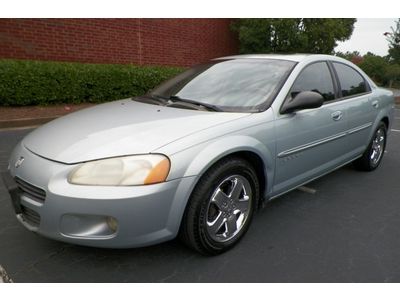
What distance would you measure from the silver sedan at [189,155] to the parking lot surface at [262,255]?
0.64 ft

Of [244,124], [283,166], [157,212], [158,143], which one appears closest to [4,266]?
[157,212]

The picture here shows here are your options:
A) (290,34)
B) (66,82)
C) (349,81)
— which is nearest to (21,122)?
(66,82)

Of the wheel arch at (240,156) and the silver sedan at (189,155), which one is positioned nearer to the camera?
the silver sedan at (189,155)

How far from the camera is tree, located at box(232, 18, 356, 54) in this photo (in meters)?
11.3

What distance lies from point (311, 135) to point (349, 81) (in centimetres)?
120

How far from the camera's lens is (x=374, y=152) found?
4.38 meters

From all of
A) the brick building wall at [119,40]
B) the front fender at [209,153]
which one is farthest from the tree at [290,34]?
the front fender at [209,153]

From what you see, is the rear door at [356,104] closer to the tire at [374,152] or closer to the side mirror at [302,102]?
the tire at [374,152]

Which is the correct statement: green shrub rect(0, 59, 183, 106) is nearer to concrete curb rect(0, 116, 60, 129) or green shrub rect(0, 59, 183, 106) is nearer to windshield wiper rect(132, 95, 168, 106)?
concrete curb rect(0, 116, 60, 129)

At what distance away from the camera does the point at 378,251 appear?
2523mm

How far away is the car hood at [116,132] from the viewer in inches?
82.6

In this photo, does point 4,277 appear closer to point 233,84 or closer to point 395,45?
point 233,84

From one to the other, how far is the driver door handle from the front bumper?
1.81m

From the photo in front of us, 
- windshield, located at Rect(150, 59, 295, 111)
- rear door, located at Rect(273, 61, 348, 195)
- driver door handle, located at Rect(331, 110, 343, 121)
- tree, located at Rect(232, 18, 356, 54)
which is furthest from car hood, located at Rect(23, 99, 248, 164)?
tree, located at Rect(232, 18, 356, 54)
